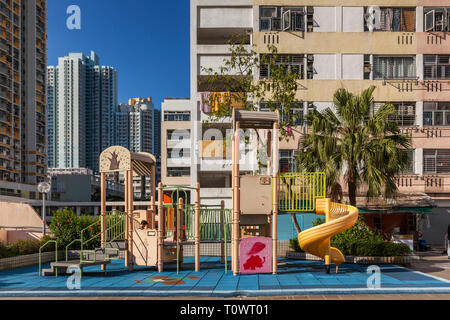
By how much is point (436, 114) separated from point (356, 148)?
14729mm

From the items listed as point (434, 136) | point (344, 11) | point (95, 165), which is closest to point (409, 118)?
point (434, 136)

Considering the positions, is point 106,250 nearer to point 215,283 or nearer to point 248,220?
point 215,283

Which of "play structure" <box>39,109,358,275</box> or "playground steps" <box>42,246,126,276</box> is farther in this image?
"play structure" <box>39,109,358,275</box>

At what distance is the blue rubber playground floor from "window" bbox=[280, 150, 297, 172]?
13.0m

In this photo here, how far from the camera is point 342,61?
34094 millimetres

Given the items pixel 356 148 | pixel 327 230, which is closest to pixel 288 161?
pixel 356 148

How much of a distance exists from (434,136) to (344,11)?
10.8 meters

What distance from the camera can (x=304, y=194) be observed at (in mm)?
18891

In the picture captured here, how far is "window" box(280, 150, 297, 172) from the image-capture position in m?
33.0

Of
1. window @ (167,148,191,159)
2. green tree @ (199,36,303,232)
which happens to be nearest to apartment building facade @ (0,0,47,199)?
window @ (167,148,191,159)

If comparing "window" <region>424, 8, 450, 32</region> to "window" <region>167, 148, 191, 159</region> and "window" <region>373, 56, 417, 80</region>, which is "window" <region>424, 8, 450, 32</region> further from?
"window" <region>167, 148, 191, 159</region>

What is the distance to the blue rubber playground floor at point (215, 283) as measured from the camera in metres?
14.4

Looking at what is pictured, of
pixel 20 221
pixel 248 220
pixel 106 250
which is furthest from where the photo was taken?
pixel 20 221

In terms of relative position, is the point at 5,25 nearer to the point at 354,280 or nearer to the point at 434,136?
the point at 434,136
